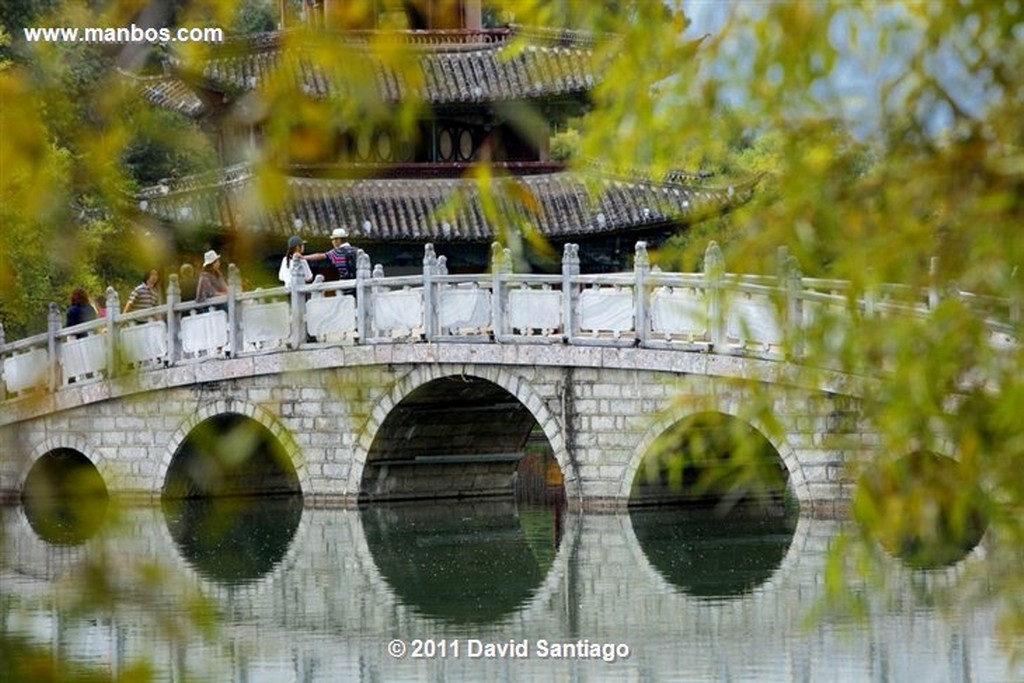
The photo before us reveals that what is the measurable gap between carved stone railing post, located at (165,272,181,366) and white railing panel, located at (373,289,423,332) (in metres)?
1.99

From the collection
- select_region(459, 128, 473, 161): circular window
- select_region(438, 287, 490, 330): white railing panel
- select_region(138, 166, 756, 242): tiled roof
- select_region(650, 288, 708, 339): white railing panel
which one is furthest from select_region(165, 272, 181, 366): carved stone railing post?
select_region(459, 128, 473, 161): circular window

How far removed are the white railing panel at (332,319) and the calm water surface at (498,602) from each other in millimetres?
1745

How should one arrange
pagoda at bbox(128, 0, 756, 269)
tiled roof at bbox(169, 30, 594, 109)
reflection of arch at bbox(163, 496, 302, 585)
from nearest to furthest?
reflection of arch at bbox(163, 496, 302, 585)
tiled roof at bbox(169, 30, 594, 109)
pagoda at bbox(128, 0, 756, 269)

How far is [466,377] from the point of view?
22.5 meters

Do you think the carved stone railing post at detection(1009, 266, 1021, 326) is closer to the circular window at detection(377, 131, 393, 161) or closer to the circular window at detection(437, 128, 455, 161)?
the circular window at detection(377, 131, 393, 161)

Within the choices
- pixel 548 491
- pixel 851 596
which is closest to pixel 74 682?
pixel 851 596

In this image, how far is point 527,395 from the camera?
22.1 meters

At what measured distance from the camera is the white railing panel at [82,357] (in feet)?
76.1

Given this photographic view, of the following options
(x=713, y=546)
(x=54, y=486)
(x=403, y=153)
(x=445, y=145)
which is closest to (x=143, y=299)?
(x=54, y=486)

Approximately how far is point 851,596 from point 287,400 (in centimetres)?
1814

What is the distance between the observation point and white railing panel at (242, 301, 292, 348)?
21016 mm

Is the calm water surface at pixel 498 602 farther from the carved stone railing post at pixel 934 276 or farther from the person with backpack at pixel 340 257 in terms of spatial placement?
the carved stone railing post at pixel 934 276

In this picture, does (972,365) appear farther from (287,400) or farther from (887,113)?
(287,400)

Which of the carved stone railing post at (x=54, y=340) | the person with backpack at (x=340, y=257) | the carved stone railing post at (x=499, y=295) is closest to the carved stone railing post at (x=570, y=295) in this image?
the carved stone railing post at (x=499, y=295)
